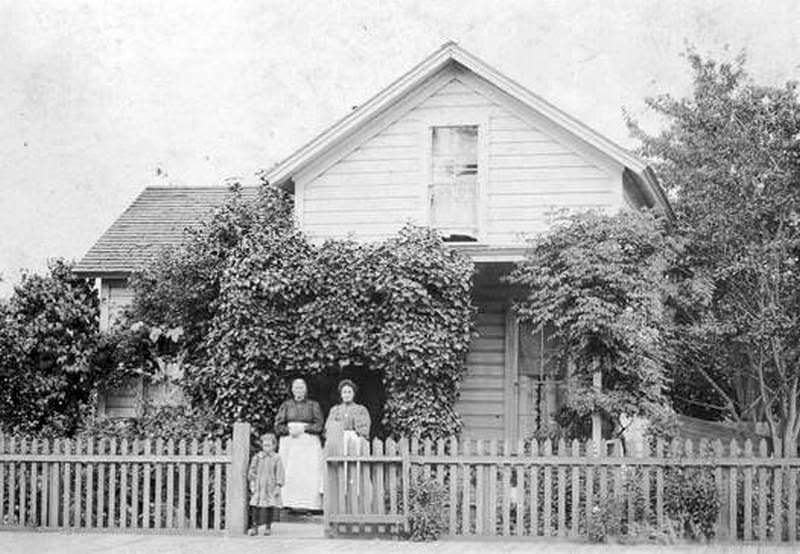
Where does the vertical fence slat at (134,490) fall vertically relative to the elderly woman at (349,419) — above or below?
below

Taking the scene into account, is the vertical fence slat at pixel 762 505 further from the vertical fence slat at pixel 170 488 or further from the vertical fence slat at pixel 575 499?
the vertical fence slat at pixel 170 488

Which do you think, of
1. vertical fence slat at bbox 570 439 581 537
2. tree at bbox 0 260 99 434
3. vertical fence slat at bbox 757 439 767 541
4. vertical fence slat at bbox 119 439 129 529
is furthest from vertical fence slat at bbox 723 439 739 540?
tree at bbox 0 260 99 434

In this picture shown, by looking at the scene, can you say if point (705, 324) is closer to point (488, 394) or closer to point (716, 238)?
point (716, 238)

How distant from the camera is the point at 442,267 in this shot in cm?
1625

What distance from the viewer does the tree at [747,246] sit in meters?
17.4

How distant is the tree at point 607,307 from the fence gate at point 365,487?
3141 mm

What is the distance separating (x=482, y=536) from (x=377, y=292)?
14.4 feet

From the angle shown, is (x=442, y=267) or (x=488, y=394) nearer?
(x=442, y=267)

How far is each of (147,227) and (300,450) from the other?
402 inches

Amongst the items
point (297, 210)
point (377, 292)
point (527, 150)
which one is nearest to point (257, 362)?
point (377, 292)

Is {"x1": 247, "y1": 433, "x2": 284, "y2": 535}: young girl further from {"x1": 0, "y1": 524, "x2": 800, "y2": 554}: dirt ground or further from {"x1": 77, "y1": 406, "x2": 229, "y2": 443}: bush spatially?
{"x1": 77, "y1": 406, "x2": 229, "y2": 443}: bush

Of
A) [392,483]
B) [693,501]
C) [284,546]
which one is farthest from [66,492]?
[693,501]

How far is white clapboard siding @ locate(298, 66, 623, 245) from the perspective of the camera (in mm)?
18000

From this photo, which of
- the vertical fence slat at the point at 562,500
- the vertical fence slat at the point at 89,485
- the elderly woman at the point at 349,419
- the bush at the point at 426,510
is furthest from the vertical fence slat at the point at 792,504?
the vertical fence slat at the point at 89,485
